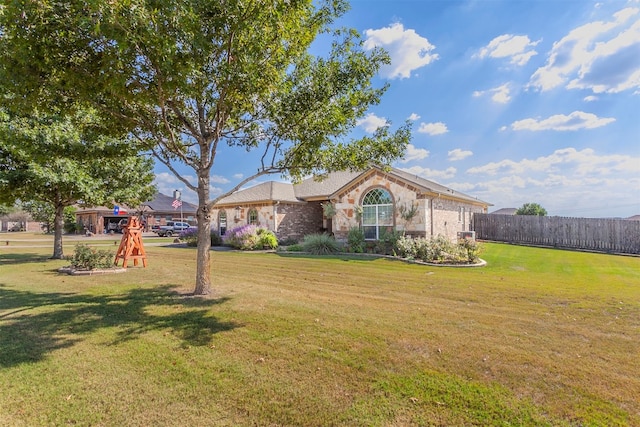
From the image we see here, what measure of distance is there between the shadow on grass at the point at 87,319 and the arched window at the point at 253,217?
49.4ft

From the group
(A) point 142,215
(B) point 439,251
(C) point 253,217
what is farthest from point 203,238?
(A) point 142,215

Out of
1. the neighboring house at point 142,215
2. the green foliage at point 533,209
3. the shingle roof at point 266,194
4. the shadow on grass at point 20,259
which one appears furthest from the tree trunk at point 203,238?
the green foliage at point 533,209

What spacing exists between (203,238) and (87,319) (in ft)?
8.16

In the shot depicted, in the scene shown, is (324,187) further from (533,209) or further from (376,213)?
(533,209)

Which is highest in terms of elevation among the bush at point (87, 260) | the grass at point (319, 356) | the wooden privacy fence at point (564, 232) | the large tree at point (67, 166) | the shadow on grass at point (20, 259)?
the large tree at point (67, 166)

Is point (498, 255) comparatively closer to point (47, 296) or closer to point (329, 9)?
point (329, 9)

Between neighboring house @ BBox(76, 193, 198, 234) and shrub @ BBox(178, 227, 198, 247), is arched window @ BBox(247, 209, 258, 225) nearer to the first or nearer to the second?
shrub @ BBox(178, 227, 198, 247)

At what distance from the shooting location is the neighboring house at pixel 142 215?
149 ft

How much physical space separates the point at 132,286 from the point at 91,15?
6544 millimetres

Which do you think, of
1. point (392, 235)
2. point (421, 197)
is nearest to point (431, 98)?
point (421, 197)

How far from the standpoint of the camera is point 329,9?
7.20m

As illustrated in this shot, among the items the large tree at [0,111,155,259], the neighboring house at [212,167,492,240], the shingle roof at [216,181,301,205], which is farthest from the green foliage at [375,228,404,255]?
the large tree at [0,111,155,259]

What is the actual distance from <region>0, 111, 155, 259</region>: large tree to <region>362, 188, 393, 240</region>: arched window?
35.6 feet

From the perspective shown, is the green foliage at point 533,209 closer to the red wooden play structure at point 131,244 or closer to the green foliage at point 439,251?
the green foliage at point 439,251
